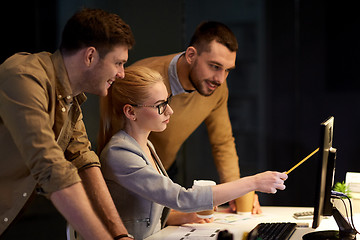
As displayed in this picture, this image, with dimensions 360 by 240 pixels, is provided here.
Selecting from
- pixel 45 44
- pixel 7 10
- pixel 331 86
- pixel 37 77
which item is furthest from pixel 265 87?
pixel 37 77

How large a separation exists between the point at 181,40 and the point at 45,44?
116 centimetres

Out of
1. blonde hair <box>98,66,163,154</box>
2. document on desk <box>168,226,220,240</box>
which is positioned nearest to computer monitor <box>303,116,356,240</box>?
document on desk <box>168,226,220,240</box>

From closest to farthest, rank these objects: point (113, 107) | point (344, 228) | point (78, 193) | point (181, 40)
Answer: point (78, 193), point (344, 228), point (113, 107), point (181, 40)

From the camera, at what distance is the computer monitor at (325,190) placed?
1.80m

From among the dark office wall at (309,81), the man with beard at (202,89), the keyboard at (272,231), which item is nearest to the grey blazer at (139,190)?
the keyboard at (272,231)

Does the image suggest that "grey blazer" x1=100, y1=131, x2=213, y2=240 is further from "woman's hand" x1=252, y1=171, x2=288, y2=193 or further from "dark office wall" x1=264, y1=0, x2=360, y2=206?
"dark office wall" x1=264, y1=0, x2=360, y2=206

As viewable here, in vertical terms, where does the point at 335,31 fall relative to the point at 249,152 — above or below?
above

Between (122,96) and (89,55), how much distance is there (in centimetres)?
47

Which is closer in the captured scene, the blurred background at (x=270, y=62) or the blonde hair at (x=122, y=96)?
the blonde hair at (x=122, y=96)

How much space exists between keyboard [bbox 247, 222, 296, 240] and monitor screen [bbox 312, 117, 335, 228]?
190mm

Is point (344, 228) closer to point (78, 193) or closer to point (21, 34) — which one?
point (78, 193)

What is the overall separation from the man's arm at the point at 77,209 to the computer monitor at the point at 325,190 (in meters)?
0.79

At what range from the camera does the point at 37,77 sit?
5.35 feet

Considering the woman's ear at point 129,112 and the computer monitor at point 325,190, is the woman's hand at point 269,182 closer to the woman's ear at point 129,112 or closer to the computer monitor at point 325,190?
the computer monitor at point 325,190
